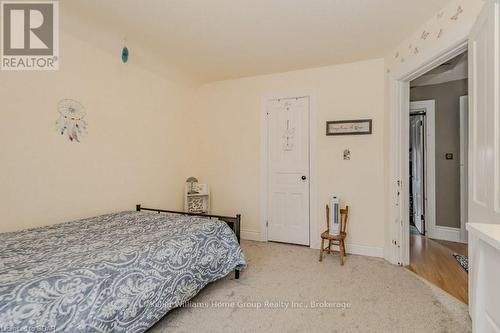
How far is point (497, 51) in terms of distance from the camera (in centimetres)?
141

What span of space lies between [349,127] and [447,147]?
5.91ft

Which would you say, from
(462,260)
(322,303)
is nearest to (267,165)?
(322,303)

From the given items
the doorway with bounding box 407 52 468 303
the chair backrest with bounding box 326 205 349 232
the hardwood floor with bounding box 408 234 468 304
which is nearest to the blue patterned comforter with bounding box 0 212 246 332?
the chair backrest with bounding box 326 205 349 232

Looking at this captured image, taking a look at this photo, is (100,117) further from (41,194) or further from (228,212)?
Result: (228,212)

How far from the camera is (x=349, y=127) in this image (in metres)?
3.32

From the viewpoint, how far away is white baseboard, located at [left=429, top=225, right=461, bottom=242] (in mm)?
3849

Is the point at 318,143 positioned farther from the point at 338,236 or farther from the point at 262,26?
the point at 262,26

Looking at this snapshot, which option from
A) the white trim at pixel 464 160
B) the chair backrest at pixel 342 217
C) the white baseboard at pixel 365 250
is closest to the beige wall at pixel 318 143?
the white baseboard at pixel 365 250

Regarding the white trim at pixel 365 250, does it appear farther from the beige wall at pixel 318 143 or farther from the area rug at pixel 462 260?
the area rug at pixel 462 260

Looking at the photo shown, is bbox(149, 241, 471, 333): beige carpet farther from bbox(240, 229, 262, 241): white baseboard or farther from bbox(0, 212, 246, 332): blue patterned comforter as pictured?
bbox(240, 229, 262, 241): white baseboard

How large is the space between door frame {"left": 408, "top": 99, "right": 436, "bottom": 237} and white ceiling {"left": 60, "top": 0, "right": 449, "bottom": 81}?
61.4 inches

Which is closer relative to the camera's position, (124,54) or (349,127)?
(124,54)

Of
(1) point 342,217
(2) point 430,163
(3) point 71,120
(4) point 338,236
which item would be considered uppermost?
(3) point 71,120

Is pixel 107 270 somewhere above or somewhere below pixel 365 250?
above
